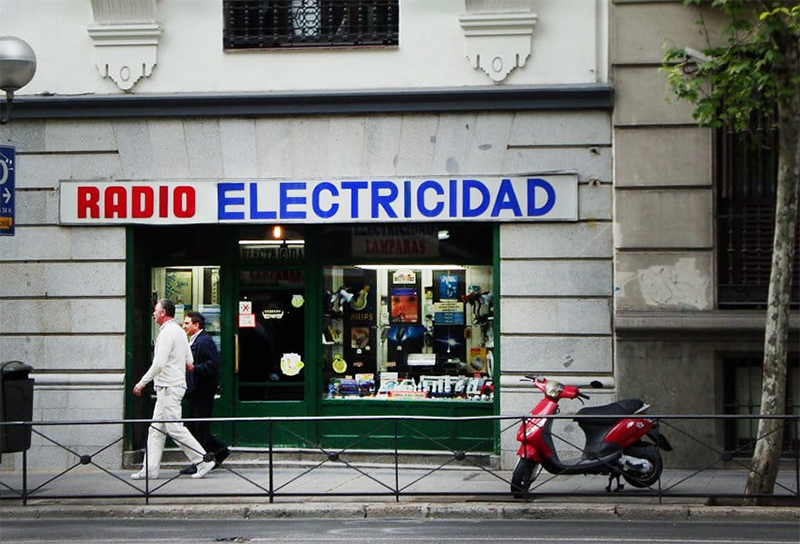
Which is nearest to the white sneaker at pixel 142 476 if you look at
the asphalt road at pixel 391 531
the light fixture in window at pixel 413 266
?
the asphalt road at pixel 391 531

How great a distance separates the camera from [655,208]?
50.0ft

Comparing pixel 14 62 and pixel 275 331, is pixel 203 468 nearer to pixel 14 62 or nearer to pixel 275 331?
pixel 275 331

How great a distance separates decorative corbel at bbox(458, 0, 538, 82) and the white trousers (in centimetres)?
523

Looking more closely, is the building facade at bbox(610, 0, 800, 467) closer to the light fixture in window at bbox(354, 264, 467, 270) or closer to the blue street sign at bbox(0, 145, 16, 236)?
the light fixture in window at bbox(354, 264, 467, 270)

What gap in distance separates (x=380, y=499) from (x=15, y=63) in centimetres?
577

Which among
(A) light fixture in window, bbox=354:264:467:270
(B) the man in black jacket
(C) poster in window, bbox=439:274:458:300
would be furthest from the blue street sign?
(C) poster in window, bbox=439:274:458:300

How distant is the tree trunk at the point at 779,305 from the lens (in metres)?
12.4

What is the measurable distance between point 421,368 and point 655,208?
139 inches

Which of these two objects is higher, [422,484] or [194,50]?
[194,50]

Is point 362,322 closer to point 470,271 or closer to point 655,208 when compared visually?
point 470,271

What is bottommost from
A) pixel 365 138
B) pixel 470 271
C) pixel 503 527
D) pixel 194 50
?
pixel 503 527

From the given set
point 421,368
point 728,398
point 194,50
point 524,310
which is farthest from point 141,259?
point 728,398

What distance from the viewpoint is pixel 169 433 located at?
13695 millimetres

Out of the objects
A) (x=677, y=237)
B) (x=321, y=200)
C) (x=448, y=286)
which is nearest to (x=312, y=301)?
(x=321, y=200)
